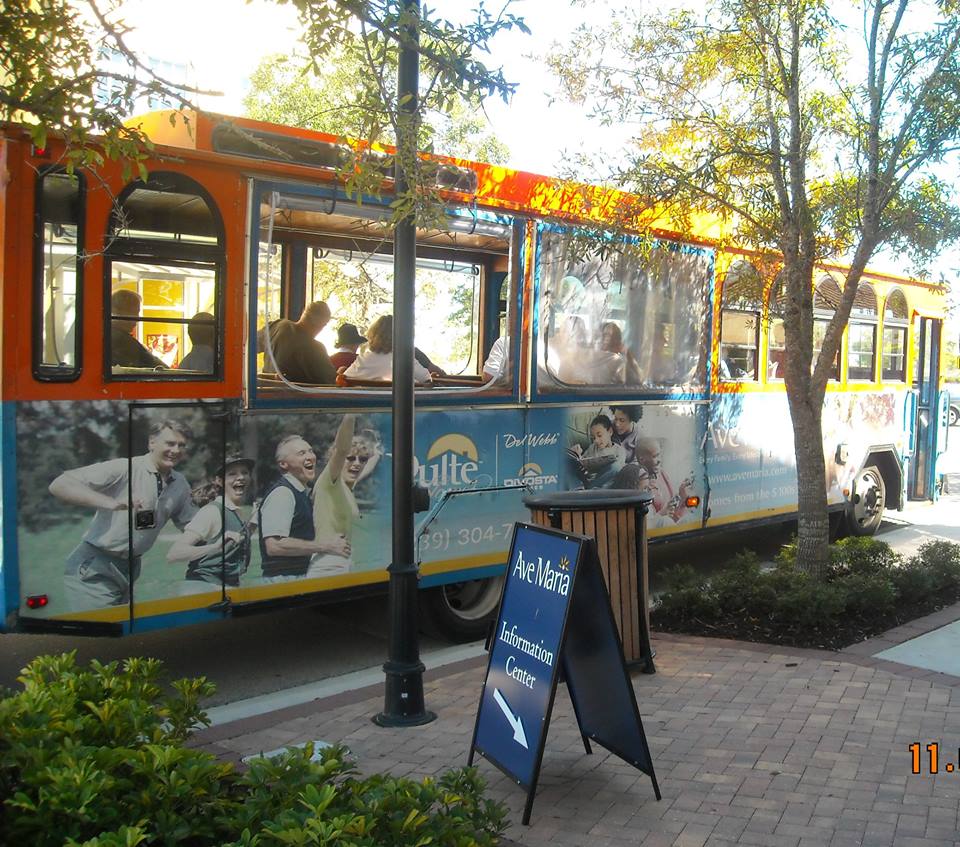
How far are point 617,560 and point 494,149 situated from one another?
52.2 feet

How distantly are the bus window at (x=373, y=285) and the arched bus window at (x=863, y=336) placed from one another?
4315mm

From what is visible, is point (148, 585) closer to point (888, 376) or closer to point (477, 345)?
point (477, 345)

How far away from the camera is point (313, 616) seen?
8.02 meters

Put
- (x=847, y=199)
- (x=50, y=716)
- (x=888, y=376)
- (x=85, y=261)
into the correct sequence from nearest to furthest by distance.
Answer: (x=50, y=716)
(x=85, y=261)
(x=847, y=199)
(x=888, y=376)

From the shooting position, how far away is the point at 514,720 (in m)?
4.25

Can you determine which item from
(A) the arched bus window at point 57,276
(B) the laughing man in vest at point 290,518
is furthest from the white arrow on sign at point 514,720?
(A) the arched bus window at point 57,276

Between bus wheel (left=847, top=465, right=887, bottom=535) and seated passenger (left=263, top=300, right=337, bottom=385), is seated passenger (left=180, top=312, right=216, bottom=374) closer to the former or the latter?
seated passenger (left=263, top=300, right=337, bottom=385)

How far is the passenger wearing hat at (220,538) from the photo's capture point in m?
5.48

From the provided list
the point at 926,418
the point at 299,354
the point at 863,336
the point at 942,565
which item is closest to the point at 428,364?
the point at 299,354

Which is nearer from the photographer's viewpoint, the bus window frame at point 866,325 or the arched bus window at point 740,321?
the arched bus window at point 740,321

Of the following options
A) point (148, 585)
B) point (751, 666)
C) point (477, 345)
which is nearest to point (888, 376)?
point (477, 345)

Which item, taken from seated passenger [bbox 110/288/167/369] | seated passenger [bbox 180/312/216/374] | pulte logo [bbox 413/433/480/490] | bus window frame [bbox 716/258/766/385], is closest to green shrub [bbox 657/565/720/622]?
pulte logo [bbox 413/433/480/490]

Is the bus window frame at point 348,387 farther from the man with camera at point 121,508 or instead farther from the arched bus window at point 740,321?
the arched bus window at point 740,321

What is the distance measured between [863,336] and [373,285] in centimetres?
621
